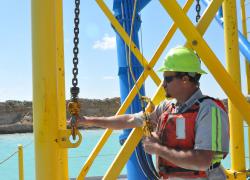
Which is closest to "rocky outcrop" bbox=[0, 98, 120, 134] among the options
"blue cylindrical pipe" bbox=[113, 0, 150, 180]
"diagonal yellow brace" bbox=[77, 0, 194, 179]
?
"blue cylindrical pipe" bbox=[113, 0, 150, 180]

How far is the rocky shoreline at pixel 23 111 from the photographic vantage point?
3984 cm

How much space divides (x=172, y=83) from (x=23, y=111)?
43.1 m

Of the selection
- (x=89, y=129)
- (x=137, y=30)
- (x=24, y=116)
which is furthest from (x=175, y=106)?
(x=24, y=116)

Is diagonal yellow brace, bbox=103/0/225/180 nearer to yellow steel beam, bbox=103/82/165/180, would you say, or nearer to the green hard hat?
yellow steel beam, bbox=103/82/165/180

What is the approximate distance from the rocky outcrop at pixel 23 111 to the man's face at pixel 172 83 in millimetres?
38423

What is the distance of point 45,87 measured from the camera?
1.92m

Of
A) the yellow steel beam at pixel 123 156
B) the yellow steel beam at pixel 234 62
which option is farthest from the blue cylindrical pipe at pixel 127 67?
the yellow steel beam at pixel 123 156

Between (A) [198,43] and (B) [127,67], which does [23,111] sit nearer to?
(B) [127,67]

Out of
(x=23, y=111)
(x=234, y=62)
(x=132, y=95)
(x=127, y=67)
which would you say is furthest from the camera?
(x=23, y=111)

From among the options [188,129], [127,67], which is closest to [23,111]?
[127,67]

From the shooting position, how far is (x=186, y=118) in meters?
2.01

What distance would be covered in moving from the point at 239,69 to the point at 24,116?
41533 mm

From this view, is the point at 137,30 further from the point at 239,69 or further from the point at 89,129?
the point at 89,129

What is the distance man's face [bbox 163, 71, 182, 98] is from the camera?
209cm
